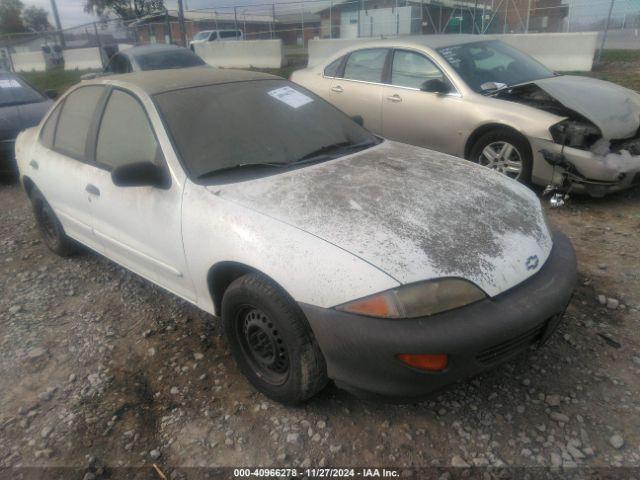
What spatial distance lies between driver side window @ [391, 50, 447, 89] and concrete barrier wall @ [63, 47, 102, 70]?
2131 centimetres

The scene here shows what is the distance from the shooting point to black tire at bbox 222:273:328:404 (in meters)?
2.21

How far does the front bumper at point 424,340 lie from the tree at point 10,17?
70583 millimetres

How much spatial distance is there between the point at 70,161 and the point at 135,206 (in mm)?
968

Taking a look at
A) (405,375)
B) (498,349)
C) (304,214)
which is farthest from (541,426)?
(304,214)

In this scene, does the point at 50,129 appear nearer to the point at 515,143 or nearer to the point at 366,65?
the point at 366,65

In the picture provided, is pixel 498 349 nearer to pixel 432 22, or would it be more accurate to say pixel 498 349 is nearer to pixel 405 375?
pixel 405 375

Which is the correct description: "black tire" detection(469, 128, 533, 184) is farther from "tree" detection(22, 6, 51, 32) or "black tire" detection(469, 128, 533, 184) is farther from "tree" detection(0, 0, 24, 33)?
"tree" detection(22, 6, 51, 32)

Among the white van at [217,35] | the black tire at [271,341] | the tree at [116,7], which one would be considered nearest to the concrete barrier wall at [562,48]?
the black tire at [271,341]

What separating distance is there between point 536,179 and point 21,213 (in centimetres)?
548

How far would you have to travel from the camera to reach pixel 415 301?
200cm

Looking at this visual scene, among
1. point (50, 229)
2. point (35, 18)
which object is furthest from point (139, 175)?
point (35, 18)

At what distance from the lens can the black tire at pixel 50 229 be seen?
407 cm

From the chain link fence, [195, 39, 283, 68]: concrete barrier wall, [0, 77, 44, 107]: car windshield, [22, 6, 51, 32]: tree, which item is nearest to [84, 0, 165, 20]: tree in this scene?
[22, 6, 51, 32]: tree

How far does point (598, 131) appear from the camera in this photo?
14.7ft
